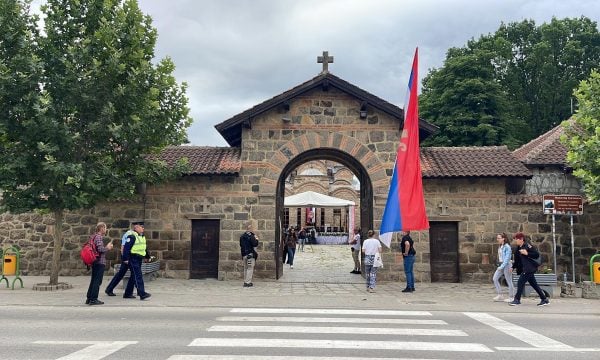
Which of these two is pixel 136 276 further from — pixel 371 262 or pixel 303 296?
pixel 371 262

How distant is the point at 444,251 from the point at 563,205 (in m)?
3.80

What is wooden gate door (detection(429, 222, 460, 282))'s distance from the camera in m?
15.5

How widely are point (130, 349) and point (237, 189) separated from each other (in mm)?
9665

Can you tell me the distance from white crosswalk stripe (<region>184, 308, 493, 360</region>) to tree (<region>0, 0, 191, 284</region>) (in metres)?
5.74

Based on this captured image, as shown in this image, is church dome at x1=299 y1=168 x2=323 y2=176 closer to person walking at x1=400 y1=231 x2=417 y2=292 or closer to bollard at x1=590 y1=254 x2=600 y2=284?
person walking at x1=400 y1=231 x2=417 y2=292

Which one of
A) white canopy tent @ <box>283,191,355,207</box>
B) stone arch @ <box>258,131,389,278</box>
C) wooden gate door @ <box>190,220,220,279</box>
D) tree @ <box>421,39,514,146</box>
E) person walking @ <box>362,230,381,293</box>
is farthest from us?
white canopy tent @ <box>283,191,355,207</box>

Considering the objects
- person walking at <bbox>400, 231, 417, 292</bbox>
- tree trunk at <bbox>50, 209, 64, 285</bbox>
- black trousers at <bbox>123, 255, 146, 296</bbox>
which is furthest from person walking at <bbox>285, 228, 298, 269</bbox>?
tree trunk at <bbox>50, 209, 64, 285</bbox>

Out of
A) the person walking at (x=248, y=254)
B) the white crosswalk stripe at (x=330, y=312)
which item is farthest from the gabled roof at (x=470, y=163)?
the white crosswalk stripe at (x=330, y=312)

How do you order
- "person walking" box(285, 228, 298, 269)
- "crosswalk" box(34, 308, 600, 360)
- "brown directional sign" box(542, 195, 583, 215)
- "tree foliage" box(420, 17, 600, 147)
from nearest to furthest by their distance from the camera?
1. "crosswalk" box(34, 308, 600, 360)
2. "brown directional sign" box(542, 195, 583, 215)
3. "person walking" box(285, 228, 298, 269)
4. "tree foliage" box(420, 17, 600, 147)

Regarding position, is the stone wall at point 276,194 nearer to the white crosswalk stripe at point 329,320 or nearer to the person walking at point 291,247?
the person walking at point 291,247

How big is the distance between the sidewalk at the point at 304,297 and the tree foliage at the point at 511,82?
16613mm

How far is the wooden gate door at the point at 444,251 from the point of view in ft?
50.9

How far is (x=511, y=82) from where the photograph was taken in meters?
34.0

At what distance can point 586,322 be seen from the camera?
8891 millimetres
